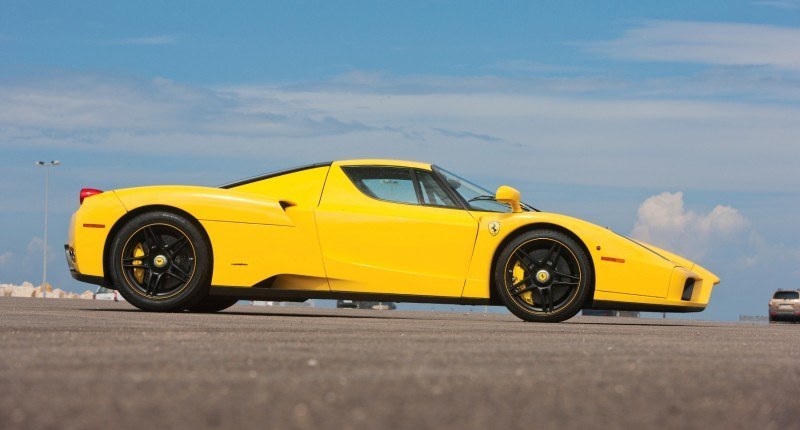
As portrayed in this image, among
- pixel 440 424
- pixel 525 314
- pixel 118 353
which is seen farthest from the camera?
pixel 525 314

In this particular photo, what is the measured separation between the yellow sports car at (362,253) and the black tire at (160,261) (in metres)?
0.01

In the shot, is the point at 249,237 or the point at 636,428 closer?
the point at 636,428

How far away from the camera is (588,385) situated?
446cm

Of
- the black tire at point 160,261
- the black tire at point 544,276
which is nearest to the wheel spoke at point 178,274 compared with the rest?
the black tire at point 160,261

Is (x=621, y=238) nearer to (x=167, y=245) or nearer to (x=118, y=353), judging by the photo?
(x=167, y=245)

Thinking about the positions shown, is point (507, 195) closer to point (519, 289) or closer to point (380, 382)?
point (519, 289)

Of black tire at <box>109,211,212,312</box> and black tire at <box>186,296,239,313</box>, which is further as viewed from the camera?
black tire at <box>186,296,239,313</box>

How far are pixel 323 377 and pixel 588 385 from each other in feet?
3.41

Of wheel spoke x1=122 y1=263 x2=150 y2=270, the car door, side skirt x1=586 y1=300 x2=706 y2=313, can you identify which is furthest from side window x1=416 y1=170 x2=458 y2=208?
wheel spoke x1=122 y1=263 x2=150 y2=270

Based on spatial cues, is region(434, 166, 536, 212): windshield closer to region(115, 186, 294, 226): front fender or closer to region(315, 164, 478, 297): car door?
region(315, 164, 478, 297): car door

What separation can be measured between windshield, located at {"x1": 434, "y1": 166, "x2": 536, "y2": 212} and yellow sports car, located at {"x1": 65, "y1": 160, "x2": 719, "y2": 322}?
6cm

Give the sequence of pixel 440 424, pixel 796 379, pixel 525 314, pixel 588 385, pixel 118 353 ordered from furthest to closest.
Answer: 1. pixel 525 314
2. pixel 118 353
3. pixel 796 379
4. pixel 588 385
5. pixel 440 424

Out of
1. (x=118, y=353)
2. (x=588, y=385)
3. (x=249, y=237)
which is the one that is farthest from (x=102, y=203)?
(x=588, y=385)

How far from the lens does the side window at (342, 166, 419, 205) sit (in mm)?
10969
